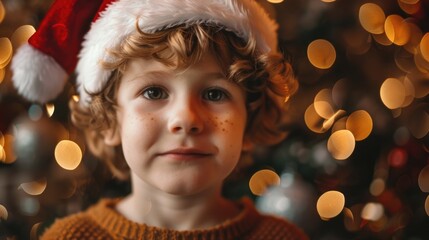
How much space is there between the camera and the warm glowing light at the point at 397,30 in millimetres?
1434

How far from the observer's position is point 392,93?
147cm

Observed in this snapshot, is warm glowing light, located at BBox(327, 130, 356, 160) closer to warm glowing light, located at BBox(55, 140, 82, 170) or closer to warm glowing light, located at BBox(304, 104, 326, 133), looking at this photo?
warm glowing light, located at BBox(304, 104, 326, 133)

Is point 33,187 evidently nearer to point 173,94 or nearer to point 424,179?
point 173,94

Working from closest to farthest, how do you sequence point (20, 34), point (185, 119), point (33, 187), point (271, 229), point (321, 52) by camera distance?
point (185, 119), point (271, 229), point (20, 34), point (33, 187), point (321, 52)

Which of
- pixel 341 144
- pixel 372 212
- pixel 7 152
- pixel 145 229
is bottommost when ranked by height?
pixel 372 212

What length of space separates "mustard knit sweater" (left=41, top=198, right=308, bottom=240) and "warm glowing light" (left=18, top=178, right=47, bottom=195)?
0.33 metres

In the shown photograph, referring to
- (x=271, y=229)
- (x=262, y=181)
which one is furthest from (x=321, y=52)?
(x=271, y=229)

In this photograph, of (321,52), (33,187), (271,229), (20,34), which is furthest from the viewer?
(321,52)

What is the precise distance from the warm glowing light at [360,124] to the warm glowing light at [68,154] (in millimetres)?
710

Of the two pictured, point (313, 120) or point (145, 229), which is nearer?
point (145, 229)

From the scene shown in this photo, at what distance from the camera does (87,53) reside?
0.95m

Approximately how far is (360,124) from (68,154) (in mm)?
765

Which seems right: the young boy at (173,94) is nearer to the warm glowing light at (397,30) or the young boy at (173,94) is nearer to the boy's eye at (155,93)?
the boy's eye at (155,93)

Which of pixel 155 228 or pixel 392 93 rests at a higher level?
pixel 155 228
